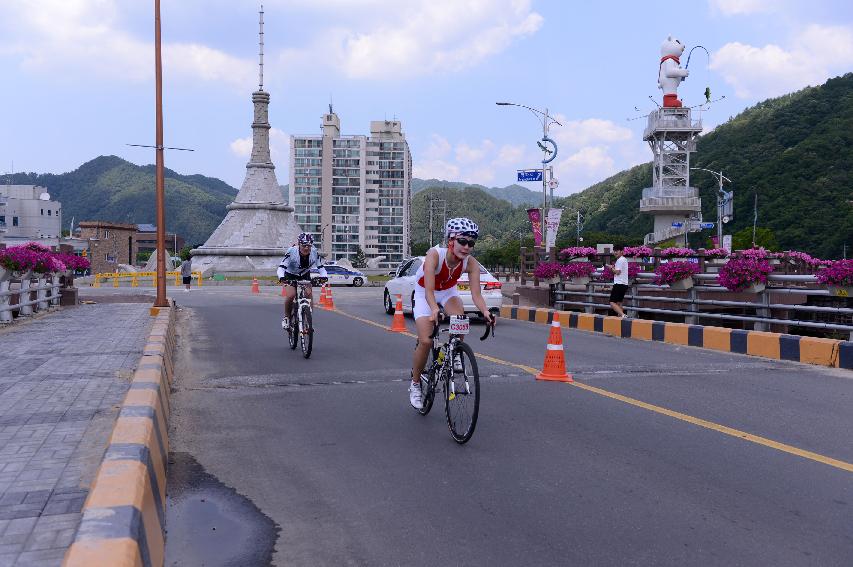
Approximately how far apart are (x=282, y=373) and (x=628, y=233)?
108100 millimetres

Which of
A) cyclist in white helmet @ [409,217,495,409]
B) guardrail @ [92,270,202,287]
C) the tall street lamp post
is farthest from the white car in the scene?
guardrail @ [92,270,202,287]

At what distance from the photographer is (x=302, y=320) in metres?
12.0

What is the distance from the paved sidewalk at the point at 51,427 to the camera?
3.76 metres

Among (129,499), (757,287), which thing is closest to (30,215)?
(757,287)

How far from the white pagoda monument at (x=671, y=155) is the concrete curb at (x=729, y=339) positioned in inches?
3042

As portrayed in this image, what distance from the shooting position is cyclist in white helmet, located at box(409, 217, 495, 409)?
21.1 ft

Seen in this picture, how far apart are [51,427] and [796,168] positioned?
8585 cm

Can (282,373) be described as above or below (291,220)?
below

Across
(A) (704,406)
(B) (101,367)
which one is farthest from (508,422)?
(B) (101,367)

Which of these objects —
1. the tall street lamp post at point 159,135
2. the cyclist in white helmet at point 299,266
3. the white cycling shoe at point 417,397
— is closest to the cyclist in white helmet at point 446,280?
the white cycling shoe at point 417,397

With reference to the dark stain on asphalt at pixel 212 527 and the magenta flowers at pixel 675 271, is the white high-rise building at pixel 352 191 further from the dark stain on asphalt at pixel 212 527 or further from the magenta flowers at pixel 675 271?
the dark stain on asphalt at pixel 212 527

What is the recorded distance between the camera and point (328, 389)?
901 centimetres

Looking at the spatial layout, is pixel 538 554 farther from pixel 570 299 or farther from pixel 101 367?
pixel 570 299

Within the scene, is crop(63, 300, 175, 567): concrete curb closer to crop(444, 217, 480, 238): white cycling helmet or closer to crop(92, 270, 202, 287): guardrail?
crop(444, 217, 480, 238): white cycling helmet
